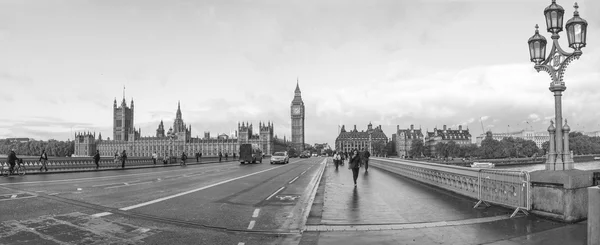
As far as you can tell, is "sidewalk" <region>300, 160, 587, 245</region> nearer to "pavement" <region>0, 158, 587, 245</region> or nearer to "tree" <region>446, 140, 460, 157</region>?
"pavement" <region>0, 158, 587, 245</region>

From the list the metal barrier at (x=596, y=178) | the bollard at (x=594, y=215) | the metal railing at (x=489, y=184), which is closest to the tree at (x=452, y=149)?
the metal railing at (x=489, y=184)

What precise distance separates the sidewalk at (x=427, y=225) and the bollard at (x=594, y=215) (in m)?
0.90

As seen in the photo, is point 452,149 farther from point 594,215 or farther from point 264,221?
point 594,215

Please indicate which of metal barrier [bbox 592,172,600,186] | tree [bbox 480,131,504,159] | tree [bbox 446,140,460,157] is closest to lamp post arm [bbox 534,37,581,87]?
metal barrier [bbox 592,172,600,186]

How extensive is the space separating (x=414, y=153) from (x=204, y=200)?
594ft

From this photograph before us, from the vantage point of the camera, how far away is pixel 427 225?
375 inches

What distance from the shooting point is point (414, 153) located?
607ft

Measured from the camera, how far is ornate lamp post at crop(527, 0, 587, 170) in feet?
35.2

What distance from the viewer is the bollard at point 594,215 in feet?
20.9

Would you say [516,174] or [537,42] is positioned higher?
[537,42]

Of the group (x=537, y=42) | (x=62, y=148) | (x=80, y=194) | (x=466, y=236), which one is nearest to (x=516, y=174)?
(x=466, y=236)

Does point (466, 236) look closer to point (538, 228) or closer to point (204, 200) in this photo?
point (538, 228)

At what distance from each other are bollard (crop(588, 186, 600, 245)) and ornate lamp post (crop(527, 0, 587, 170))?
456 centimetres

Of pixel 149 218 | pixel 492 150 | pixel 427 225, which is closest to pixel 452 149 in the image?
pixel 492 150
